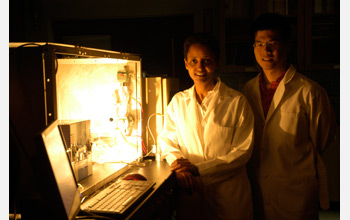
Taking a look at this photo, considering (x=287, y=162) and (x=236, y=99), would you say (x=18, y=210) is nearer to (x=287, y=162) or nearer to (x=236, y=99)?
(x=236, y=99)

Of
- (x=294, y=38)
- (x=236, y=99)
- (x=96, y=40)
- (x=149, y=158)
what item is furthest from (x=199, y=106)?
(x=96, y=40)

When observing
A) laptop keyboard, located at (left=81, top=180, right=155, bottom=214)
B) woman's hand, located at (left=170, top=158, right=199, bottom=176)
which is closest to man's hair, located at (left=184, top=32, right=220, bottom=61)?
woman's hand, located at (left=170, top=158, right=199, bottom=176)

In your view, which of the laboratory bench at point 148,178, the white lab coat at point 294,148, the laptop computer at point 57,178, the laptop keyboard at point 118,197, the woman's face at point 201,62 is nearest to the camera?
the laptop computer at point 57,178

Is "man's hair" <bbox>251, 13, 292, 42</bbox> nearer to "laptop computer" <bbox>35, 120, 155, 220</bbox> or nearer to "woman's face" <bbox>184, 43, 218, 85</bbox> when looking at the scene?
"woman's face" <bbox>184, 43, 218, 85</bbox>

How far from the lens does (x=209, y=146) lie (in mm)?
1690

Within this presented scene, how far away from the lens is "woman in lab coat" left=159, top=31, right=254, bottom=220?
63.9 inches

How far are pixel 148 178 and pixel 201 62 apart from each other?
2.17 feet

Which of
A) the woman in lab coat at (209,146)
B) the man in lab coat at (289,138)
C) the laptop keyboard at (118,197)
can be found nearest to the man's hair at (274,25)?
the man in lab coat at (289,138)

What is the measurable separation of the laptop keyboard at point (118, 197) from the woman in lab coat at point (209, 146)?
305 millimetres

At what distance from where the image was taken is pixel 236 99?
67.2 inches

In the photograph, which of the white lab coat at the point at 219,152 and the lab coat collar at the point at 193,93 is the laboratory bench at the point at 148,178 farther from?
the lab coat collar at the point at 193,93

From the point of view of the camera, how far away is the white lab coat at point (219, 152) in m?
1.63

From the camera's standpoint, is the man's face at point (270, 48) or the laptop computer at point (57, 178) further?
the man's face at point (270, 48)

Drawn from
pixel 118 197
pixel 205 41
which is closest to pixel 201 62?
pixel 205 41
